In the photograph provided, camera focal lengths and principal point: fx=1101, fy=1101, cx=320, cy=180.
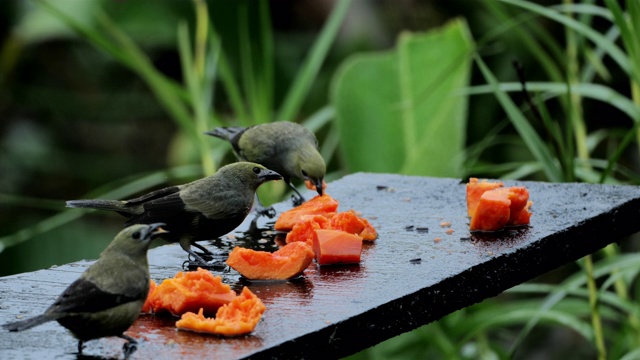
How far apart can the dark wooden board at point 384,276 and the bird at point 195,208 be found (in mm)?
142

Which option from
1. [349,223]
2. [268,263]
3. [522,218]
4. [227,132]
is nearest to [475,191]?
[522,218]

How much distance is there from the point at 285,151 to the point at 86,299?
1988 mm

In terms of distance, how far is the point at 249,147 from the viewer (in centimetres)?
448

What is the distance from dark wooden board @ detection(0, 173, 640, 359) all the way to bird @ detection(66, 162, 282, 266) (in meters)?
0.14

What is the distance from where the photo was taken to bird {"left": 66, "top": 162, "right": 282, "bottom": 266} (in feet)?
10.7

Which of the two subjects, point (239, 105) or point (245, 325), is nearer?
point (245, 325)

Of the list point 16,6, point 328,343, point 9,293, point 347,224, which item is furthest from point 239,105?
point 16,6

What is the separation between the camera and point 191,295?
2736mm

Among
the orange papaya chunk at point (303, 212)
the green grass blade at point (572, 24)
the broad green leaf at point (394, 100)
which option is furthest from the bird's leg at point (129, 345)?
the broad green leaf at point (394, 100)

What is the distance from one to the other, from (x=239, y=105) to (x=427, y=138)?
3.09 feet

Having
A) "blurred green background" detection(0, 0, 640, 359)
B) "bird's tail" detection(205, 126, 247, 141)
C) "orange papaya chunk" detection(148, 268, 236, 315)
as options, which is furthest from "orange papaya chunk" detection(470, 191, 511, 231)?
"bird's tail" detection(205, 126, 247, 141)

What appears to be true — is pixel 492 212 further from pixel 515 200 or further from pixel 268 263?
pixel 268 263

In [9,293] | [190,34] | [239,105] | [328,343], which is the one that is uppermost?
[190,34]

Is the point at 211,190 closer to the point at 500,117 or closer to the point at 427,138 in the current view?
the point at 427,138
